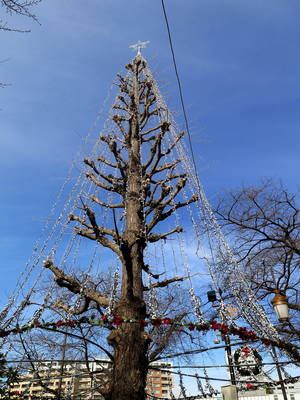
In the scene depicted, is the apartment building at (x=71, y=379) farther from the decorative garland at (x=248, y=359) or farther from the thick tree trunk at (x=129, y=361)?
the decorative garland at (x=248, y=359)

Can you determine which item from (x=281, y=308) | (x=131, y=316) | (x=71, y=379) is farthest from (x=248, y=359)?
(x=71, y=379)

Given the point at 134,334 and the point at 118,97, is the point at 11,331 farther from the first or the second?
the point at 118,97

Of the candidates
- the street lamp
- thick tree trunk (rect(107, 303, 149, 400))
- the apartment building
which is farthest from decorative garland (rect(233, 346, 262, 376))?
thick tree trunk (rect(107, 303, 149, 400))

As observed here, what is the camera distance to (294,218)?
8211mm

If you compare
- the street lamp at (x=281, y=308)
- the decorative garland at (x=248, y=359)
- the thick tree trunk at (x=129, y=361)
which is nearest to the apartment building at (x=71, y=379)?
the thick tree trunk at (x=129, y=361)

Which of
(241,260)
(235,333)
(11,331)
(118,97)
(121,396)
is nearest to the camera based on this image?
(121,396)

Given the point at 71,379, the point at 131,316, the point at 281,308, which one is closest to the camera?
the point at 131,316

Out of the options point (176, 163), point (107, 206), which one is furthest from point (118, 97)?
point (107, 206)

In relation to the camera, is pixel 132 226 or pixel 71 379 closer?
pixel 132 226

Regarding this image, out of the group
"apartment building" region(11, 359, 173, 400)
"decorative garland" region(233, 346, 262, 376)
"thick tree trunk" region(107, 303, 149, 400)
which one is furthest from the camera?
"decorative garland" region(233, 346, 262, 376)

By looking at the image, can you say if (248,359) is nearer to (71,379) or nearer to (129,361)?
(129,361)

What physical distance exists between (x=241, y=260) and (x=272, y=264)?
2.86ft

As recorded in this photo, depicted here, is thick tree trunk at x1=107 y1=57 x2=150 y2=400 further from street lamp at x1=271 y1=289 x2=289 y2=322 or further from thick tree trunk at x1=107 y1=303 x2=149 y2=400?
street lamp at x1=271 y1=289 x2=289 y2=322

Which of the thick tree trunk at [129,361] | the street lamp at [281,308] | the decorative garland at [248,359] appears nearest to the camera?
the thick tree trunk at [129,361]
